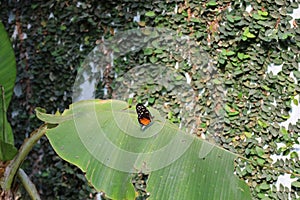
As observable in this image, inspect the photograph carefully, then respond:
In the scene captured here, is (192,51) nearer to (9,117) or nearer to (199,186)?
(199,186)

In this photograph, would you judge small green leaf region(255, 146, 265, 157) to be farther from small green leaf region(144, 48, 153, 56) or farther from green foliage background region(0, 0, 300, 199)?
small green leaf region(144, 48, 153, 56)

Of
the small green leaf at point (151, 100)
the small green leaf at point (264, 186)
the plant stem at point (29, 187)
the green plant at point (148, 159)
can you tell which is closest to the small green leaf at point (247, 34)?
the small green leaf at point (151, 100)

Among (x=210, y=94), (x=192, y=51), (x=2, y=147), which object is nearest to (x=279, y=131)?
(x=210, y=94)

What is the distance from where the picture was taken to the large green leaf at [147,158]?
162 cm

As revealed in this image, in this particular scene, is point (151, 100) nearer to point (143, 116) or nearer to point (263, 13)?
point (263, 13)

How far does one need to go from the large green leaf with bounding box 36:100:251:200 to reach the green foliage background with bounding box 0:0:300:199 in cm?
103

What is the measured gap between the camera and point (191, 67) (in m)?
2.78

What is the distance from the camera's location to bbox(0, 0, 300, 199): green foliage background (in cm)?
257

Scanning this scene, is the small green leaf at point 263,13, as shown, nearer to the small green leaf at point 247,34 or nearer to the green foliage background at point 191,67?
the green foliage background at point 191,67

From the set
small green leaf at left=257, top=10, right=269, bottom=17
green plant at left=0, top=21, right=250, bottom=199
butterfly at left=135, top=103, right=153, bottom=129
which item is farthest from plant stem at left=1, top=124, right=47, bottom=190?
small green leaf at left=257, top=10, right=269, bottom=17

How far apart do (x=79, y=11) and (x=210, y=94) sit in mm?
1089

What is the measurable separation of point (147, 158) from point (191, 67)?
1226 mm

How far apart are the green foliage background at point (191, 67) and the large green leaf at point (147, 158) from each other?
40.5 inches

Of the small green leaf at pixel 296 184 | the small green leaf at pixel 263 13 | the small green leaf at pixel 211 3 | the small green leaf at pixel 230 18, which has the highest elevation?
the small green leaf at pixel 211 3
